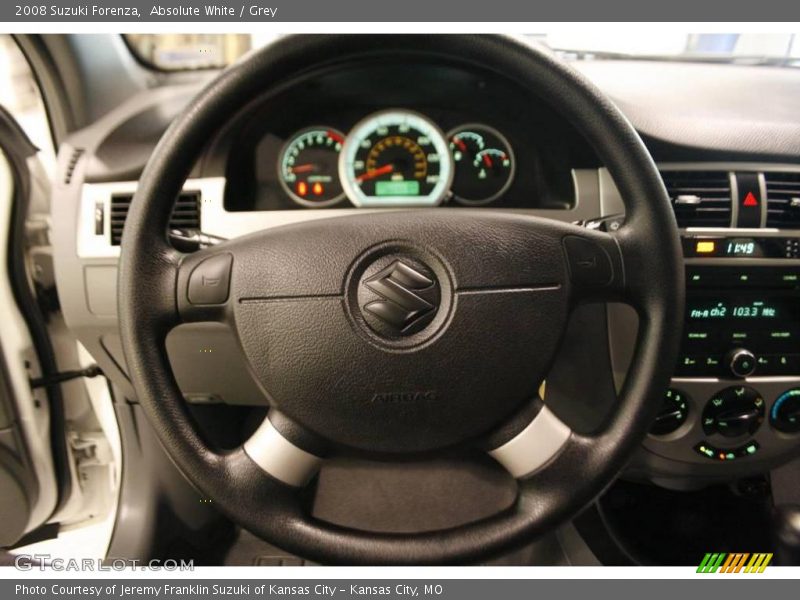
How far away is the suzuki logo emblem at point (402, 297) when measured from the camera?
0.61 meters

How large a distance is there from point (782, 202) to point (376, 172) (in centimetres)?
66

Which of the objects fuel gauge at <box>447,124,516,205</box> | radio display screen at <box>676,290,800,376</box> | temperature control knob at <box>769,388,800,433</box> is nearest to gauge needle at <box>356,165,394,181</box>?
fuel gauge at <box>447,124,516,205</box>

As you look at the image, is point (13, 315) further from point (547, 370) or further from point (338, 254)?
point (547, 370)

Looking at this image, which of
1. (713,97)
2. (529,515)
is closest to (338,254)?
(529,515)

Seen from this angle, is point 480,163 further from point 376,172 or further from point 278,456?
point 278,456

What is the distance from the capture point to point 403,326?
0.61 meters

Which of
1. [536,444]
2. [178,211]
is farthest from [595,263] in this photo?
[178,211]

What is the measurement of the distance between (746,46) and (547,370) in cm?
78

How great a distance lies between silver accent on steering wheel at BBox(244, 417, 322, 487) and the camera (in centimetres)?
62

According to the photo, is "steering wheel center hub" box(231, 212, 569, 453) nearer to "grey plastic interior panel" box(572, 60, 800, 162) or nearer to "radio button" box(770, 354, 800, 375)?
"grey plastic interior panel" box(572, 60, 800, 162)

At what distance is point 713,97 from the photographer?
0.91 m

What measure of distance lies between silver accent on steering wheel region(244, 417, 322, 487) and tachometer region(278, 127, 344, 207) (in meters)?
0.42

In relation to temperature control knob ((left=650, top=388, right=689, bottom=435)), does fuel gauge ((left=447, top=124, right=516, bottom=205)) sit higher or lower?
higher

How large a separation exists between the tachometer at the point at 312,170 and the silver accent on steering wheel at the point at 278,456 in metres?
0.42
